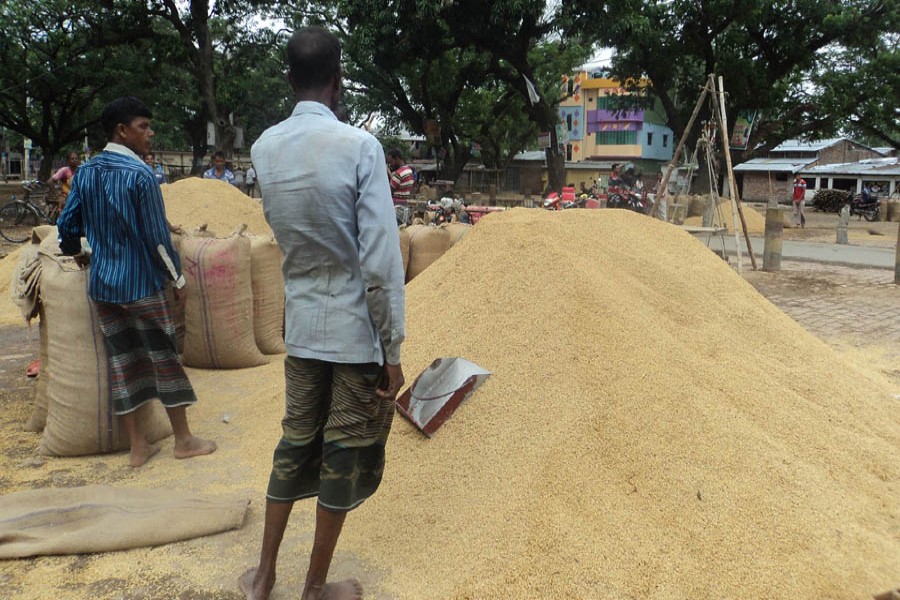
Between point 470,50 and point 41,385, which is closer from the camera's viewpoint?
point 41,385

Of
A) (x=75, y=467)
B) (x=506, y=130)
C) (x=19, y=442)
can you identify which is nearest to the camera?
(x=75, y=467)

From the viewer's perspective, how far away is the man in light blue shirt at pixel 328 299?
5.56ft

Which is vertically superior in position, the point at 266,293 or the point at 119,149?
the point at 119,149

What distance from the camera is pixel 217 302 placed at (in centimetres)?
384

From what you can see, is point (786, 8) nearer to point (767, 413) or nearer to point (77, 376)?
point (767, 413)

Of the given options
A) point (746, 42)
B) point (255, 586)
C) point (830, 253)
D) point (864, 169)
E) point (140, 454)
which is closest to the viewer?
point (255, 586)

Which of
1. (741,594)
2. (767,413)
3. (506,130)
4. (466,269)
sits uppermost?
(506,130)

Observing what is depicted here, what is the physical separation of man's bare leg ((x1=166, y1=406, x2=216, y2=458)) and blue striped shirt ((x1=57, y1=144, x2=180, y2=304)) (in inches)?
19.4

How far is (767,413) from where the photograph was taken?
2666 mm

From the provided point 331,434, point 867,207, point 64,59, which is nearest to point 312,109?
point 331,434

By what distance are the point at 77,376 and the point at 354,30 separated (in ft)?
45.6

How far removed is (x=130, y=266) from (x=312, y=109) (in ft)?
4.24

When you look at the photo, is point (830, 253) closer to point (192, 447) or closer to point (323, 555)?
point (192, 447)

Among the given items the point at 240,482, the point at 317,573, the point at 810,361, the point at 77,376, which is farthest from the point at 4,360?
the point at 810,361
